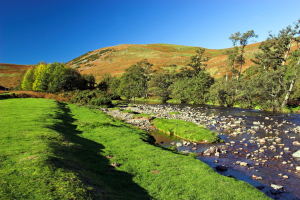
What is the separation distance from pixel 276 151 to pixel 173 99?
189 feet

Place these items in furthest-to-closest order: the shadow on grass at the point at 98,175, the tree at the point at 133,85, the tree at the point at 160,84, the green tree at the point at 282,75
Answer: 1. the tree at the point at 133,85
2. the tree at the point at 160,84
3. the green tree at the point at 282,75
4. the shadow on grass at the point at 98,175

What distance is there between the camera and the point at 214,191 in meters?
7.37

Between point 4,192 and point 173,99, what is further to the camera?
point 173,99

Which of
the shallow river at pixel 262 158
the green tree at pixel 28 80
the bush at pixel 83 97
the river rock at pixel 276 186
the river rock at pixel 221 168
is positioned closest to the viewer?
the river rock at pixel 276 186

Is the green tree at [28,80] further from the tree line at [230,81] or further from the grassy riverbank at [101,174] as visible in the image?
the grassy riverbank at [101,174]

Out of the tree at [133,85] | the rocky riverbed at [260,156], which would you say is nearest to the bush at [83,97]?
the tree at [133,85]

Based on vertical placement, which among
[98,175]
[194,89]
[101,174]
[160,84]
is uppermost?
[160,84]

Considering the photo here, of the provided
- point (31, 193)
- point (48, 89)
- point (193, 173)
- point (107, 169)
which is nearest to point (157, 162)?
point (193, 173)

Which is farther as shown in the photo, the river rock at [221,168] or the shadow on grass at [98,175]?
the river rock at [221,168]

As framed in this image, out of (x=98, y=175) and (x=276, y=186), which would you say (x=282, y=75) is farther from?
(x=98, y=175)

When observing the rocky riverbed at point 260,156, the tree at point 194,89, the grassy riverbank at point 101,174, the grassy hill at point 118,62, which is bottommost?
the rocky riverbed at point 260,156

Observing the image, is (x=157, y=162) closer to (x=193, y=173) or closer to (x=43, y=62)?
(x=193, y=173)

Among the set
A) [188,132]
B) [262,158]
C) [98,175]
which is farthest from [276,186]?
[188,132]

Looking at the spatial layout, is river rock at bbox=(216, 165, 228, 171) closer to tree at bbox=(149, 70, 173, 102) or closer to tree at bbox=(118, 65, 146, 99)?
tree at bbox=(149, 70, 173, 102)
